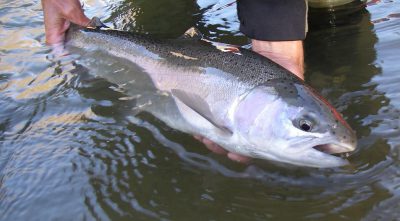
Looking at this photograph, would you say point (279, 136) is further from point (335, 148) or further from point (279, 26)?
point (279, 26)

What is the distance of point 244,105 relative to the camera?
2.33 metres

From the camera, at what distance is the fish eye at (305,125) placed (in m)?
2.14

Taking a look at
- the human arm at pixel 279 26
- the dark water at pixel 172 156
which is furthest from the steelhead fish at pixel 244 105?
the human arm at pixel 279 26

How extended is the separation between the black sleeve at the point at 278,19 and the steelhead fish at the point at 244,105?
0.24m

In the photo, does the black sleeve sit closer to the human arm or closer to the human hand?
the human arm

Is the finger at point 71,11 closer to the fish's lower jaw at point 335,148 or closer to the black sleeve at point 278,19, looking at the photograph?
the black sleeve at point 278,19

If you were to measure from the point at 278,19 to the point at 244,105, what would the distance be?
0.67 meters

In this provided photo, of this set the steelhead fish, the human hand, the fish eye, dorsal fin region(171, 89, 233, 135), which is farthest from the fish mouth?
the human hand

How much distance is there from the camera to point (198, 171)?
2.51 m

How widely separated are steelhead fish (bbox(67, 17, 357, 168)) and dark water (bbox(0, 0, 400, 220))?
0.46 feet

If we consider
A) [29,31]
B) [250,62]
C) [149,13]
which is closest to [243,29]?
[250,62]

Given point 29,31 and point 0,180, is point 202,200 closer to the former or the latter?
point 0,180

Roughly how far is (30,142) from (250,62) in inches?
57.7

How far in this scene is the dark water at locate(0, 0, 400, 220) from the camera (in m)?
2.22
